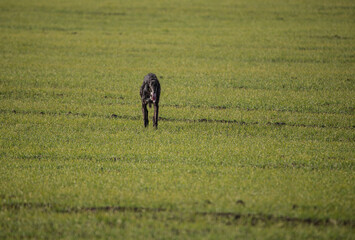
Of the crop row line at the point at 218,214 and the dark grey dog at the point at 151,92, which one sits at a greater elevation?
the dark grey dog at the point at 151,92

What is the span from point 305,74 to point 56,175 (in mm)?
15508

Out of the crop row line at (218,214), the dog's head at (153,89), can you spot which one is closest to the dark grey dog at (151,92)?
the dog's head at (153,89)

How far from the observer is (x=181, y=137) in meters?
13.2

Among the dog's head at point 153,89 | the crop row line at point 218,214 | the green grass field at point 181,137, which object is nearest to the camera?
the crop row line at point 218,214

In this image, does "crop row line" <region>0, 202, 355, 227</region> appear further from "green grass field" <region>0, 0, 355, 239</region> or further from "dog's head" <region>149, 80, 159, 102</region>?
"dog's head" <region>149, 80, 159, 102</region>

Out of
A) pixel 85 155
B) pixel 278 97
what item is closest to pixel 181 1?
pixel 278 97

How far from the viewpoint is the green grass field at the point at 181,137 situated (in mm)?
8133

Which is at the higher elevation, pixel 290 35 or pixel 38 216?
pixel 290 35

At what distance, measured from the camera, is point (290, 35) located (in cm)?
3192

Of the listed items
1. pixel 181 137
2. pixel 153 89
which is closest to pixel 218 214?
pixel 181 137

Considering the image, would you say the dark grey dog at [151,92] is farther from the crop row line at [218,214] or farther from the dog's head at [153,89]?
the crop row line at [218,214]

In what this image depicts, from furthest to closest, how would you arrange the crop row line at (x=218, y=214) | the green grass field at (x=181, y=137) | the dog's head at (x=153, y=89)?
the dog's head at (x=153, y=89)
the green grass field at (x=181, y=137)
the crop row line at (x=218, y=214)

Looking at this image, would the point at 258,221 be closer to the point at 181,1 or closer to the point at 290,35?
the point at 290,35

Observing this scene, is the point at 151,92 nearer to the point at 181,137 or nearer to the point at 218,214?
the point at 181,137
